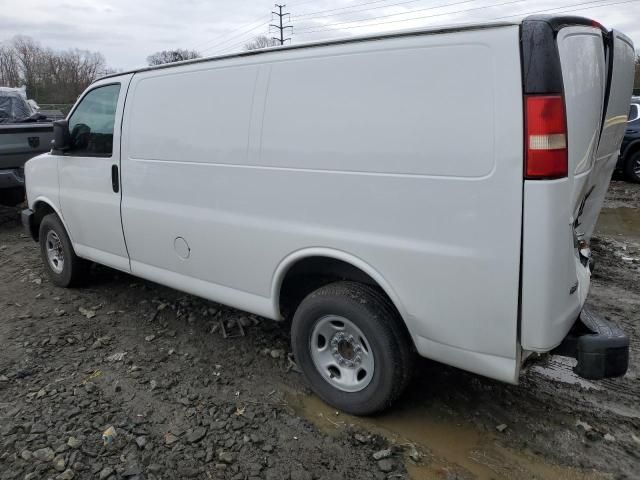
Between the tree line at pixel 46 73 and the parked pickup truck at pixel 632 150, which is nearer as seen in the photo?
the parked pickup truck at pixel 632 150

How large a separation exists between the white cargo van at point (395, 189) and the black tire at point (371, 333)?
0.01 m

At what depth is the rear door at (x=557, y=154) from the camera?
91.0 inches

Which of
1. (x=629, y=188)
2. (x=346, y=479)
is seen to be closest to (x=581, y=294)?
(x=346, y=479)

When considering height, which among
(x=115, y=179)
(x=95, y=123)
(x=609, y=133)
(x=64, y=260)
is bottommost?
(x=64, y=260)

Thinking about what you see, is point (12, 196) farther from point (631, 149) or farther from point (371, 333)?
point (631, 149)

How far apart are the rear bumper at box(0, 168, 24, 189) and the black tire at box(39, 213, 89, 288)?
296cm

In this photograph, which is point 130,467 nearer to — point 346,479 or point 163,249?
point 346,479

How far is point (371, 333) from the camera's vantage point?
2.97 meters

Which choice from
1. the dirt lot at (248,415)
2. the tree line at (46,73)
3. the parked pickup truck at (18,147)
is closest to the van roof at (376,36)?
the dirt lot at (248,415)

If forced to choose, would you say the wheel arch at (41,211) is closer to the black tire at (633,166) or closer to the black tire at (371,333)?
the black tire at (371,333)

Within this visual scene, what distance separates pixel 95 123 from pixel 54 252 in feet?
5.46

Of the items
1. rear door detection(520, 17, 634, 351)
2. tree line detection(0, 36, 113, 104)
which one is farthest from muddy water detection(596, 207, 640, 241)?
tree line detection(0, 36, 113, 104)

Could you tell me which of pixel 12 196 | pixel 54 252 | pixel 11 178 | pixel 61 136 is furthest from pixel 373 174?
pixel 12 196

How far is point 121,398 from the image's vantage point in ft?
11.5
